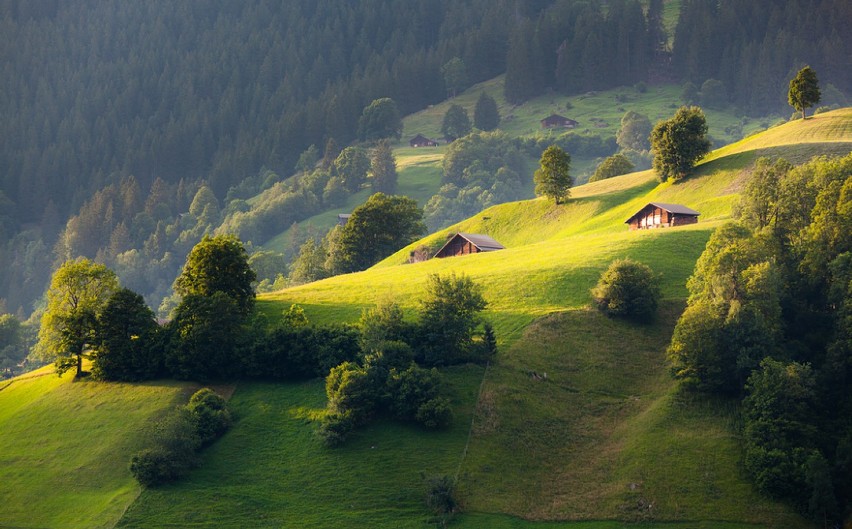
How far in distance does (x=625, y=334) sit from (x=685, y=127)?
57.3 metres

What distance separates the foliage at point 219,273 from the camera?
93000 millimetres

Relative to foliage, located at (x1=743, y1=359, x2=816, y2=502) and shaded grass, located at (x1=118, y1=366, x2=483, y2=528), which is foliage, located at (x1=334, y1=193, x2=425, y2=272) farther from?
foliage, located at (x1=743, y1=359, x2=816, y2=502)

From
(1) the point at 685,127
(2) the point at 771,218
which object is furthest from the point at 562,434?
(1) the point at 685,127

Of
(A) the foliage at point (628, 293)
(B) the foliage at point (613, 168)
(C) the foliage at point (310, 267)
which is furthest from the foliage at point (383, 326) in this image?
(B) the foliage at point (613, 168)

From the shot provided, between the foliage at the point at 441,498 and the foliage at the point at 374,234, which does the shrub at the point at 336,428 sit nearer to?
the foliage at the point at 441,498

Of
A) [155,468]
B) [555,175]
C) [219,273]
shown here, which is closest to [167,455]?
[155,468]

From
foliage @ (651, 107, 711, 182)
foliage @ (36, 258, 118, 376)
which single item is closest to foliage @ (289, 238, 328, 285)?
foliage @ (651, 107, 711, 182)

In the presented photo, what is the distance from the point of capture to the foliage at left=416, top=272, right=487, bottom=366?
272 feet

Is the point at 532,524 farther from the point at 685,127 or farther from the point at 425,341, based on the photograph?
the point at 685,127

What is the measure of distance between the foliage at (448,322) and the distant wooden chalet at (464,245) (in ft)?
116

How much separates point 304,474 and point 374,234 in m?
77.1

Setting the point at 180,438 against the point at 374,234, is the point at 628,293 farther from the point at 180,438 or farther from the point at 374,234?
the point at 374,234

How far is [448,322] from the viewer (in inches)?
3282

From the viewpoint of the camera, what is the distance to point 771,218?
87812mm
